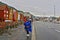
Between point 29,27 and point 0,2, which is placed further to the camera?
point 0,2

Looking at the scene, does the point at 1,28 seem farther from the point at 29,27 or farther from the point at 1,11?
the point at 29,27

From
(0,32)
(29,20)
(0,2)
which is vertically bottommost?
(0,32)

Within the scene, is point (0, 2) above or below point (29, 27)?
above

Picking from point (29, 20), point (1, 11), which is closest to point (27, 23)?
point (29, 20)

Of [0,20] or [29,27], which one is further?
[0,20]

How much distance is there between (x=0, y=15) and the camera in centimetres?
2259

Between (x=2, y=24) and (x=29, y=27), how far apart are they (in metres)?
6.57

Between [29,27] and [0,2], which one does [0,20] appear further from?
[29,27]

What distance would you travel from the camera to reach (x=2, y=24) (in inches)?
926

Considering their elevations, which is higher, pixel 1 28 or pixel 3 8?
pixel 3 8

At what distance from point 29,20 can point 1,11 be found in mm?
5598

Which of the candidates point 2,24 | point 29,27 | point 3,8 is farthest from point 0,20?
point 29,27

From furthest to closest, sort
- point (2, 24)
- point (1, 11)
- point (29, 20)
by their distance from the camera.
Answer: point (2, 24) → point (1, 11) → point (29, 20)

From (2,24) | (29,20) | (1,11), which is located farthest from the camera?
(2,24)
